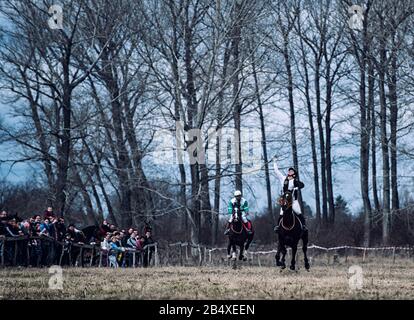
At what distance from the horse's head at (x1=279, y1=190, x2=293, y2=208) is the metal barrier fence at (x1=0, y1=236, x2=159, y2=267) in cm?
858

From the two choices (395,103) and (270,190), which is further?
(270,190)

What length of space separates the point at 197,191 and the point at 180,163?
Answer: 198 cm

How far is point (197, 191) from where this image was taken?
4053 centimetres

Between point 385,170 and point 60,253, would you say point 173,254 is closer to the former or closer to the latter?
point 60,253

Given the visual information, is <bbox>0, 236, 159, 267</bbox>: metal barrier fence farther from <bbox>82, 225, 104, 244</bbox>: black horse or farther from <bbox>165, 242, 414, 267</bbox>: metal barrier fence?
<bbox>165, 242, 414, 267</bbox>: metal barrier fence

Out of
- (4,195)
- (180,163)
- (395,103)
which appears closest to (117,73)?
(180,163)

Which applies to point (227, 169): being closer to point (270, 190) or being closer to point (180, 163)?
point (180, 163)

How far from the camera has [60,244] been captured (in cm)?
2970

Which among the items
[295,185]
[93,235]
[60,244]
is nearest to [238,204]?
[295,185]

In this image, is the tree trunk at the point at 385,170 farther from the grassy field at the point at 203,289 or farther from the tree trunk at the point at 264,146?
the grassy field at the point at 203,289

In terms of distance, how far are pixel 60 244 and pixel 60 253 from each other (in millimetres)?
345

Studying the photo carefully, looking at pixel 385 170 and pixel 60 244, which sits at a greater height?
pixel 385 170

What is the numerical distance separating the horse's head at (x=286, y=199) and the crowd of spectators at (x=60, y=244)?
8.58 meters

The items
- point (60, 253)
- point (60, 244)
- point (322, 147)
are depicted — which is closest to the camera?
point (60, 244)
